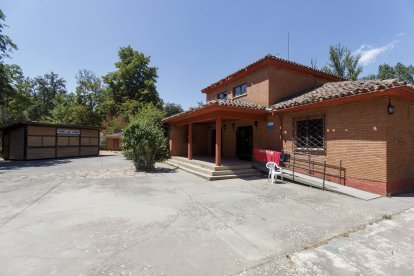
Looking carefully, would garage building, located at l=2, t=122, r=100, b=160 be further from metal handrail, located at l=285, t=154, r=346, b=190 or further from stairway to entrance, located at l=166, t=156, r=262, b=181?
metal handrail, located at l=285, t=154, r=346, b=190

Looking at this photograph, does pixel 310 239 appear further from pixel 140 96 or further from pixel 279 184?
pixel 140 96

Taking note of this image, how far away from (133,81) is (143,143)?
2818 centimetres

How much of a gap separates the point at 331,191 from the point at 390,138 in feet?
8.04

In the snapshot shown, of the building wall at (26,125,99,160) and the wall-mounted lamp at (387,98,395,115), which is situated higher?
the wall-mounted lamp at (387,98,395,115)

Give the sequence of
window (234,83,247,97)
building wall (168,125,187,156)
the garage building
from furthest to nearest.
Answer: the garage building < building wall (168,125,187,156) < window (234,83,247,97)

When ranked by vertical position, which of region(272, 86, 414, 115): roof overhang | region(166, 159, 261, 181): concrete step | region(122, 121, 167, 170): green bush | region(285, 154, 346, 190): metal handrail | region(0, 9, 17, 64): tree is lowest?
region(166, 159, 261, 181): concrete step

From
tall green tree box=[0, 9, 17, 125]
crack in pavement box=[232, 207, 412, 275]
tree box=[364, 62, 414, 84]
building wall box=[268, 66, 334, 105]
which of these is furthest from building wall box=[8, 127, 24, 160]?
tree box=[364, 62, 414, 84]

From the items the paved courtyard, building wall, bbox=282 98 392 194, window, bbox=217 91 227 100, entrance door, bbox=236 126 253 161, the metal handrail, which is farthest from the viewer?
window, bbox=217 91 227 100

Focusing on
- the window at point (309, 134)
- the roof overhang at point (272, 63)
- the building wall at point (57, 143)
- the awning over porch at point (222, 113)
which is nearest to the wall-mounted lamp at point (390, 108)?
the window at point (309, 134)

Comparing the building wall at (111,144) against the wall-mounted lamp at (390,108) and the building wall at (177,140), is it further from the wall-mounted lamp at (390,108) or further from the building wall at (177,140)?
the wall-mounted lamp at (390,108)

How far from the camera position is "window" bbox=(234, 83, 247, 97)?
13.7 m

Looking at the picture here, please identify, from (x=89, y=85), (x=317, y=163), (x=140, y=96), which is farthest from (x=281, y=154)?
(x=89, y=85)

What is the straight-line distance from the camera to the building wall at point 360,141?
6.86 meters

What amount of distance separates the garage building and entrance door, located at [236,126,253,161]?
16458 mm
